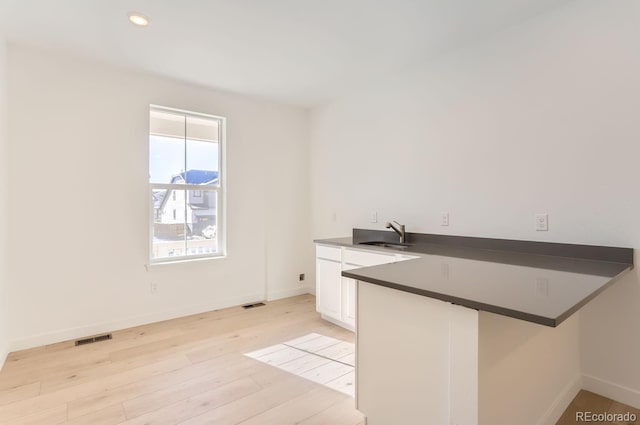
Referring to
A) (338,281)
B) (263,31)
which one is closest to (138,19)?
(263,31)

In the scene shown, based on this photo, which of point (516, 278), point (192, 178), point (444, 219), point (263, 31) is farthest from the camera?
point (192, 178)

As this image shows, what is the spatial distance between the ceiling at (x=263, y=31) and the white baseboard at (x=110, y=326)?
2.58m

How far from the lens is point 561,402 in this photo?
188 cm

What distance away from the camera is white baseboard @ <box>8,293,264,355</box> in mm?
2822

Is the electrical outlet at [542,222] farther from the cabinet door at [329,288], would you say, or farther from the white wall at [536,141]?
the cabinet door at [329,288]

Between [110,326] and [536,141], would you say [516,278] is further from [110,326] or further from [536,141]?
[110,326]

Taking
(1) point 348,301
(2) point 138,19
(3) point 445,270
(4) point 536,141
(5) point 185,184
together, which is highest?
(2) point 138,19

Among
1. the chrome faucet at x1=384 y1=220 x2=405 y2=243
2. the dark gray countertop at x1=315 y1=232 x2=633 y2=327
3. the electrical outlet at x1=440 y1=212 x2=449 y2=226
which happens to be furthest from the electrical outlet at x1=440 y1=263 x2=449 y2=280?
the chrome faucet at x1=384 y1=220 x2=405 y2=243

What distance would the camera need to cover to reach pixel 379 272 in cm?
166

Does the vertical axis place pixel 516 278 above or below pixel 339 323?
above

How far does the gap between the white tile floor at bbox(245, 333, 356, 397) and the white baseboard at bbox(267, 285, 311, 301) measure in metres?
1.31

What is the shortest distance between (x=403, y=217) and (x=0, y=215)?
11.5 ft

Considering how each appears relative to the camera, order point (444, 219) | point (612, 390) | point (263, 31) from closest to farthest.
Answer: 1. point (612, 390)
2. point (263, 31)
3. point (444, 219)

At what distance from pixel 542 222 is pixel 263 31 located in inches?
102
